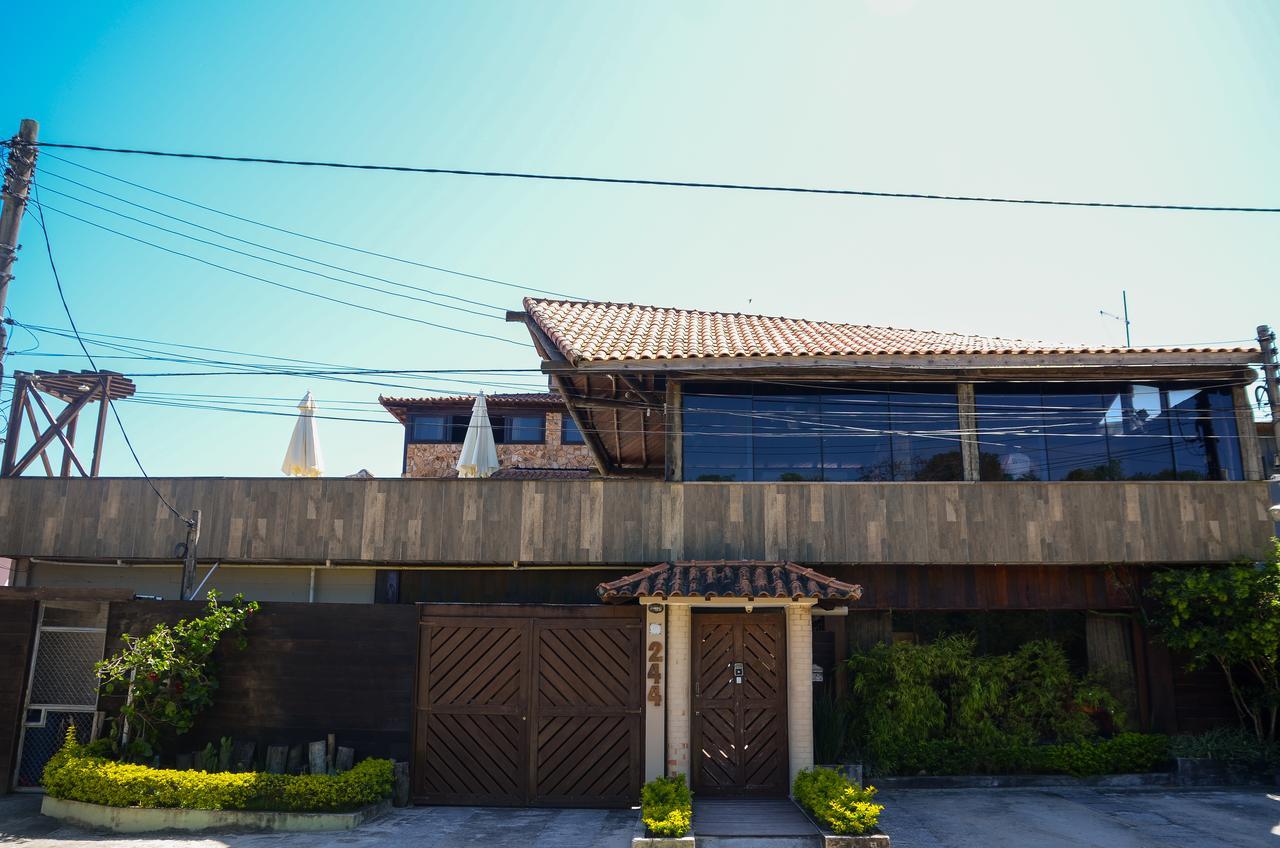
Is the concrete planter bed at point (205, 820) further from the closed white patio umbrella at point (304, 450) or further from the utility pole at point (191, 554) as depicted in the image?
the closed white patio umbrella at point (304, 450)

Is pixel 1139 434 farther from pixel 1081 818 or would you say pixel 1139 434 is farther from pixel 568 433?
pixel 568 433

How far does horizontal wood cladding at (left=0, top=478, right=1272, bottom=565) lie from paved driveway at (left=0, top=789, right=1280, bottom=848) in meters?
3.35

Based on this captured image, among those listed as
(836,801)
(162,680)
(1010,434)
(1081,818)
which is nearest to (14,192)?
(162,680)

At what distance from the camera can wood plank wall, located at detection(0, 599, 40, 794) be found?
12.8 meters

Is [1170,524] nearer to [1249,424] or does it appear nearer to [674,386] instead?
[1249,424]

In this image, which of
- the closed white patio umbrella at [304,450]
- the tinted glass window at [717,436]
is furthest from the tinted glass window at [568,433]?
the tinted glass window at [717,436]

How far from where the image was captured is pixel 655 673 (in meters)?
12.6

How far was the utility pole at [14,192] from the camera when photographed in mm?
14102

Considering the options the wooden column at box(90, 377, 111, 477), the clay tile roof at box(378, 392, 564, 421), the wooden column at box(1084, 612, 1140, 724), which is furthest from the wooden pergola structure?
the wooden column at box(1084, 612, 1140, 724)

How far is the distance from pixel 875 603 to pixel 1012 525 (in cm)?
229

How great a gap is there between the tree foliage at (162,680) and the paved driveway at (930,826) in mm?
1305

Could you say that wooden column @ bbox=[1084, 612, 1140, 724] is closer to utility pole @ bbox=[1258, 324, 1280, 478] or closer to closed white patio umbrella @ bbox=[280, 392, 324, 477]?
utility pole @ bbox=[1258, 324, 1280, 478]

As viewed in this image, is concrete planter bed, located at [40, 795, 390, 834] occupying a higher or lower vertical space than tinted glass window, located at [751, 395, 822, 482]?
lower

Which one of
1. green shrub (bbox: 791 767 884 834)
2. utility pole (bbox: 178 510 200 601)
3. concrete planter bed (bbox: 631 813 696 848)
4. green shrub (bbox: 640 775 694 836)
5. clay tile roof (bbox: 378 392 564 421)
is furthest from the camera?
clay tile roof (bbox: 378 392 564 421)
